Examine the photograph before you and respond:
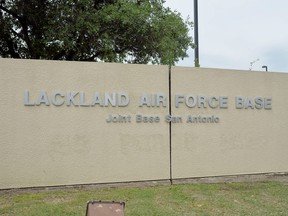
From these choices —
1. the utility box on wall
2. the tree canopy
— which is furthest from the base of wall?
the tree canopy

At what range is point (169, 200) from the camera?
24.5 feet

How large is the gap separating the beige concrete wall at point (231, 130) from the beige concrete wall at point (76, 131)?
→ 1.50 ft

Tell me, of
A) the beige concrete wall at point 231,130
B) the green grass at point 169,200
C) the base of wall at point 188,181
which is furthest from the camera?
the beige concrete wall at point 231,130

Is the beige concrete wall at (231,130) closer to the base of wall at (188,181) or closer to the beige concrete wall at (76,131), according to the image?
the base of wall at (188,181)

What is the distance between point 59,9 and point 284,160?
8.07 m

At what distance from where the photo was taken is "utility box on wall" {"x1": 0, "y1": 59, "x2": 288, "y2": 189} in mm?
7969

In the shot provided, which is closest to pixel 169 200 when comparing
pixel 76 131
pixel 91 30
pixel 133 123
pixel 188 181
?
pixel 188 181

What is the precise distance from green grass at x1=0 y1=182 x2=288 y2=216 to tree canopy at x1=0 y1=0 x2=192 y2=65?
5.72 meters

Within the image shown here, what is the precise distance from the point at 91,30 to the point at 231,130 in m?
5.54

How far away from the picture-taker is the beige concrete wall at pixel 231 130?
29.9 ft

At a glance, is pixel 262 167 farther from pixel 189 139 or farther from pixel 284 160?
pixel 189 139

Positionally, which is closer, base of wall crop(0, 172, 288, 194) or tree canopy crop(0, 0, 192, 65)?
base of wall crop(0, 172, 288, 194)

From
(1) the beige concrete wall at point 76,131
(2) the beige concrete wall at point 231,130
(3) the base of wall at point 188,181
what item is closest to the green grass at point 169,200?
(3) the base of wall at point 188,181

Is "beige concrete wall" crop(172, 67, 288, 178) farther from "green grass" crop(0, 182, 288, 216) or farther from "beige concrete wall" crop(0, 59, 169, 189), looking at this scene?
"green grass" crop(0, 182, 288, 216)
